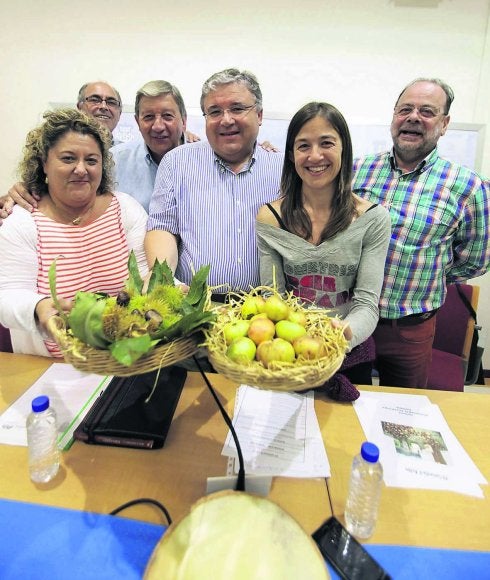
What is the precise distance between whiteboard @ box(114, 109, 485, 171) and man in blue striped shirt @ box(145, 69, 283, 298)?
131 cm

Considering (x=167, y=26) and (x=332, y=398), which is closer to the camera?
(x=332, y=398)

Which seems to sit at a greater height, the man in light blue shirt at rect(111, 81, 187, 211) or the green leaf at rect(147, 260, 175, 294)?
the man in light blue shirt at rect(111, 81, 187, 211)

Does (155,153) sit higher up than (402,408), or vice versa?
(155,153)

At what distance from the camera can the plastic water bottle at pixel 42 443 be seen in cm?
95

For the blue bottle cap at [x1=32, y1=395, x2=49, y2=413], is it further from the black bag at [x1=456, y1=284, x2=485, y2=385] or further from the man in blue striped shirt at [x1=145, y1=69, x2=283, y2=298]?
the black bag at [x1=456, y1=284, x2=485, y2=385]

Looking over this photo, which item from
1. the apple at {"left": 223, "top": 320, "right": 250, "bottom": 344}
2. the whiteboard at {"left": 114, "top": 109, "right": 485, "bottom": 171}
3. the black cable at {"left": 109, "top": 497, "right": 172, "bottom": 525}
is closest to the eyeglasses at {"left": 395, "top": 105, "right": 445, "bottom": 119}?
the whiteboard at {"left": 114, "top": 109, "right": 485, "bottom": 171}

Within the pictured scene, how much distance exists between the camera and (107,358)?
30.0 inches

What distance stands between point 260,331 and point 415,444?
71cm

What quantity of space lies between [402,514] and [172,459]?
64cm

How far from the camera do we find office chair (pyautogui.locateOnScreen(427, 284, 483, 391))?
232 centimetres

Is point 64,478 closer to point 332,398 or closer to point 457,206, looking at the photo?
point 332,398

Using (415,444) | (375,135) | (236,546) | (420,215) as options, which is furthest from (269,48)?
(236,546)

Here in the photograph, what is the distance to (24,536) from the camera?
84 centimetres

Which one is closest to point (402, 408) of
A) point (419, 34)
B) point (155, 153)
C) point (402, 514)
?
point (402, 514)
